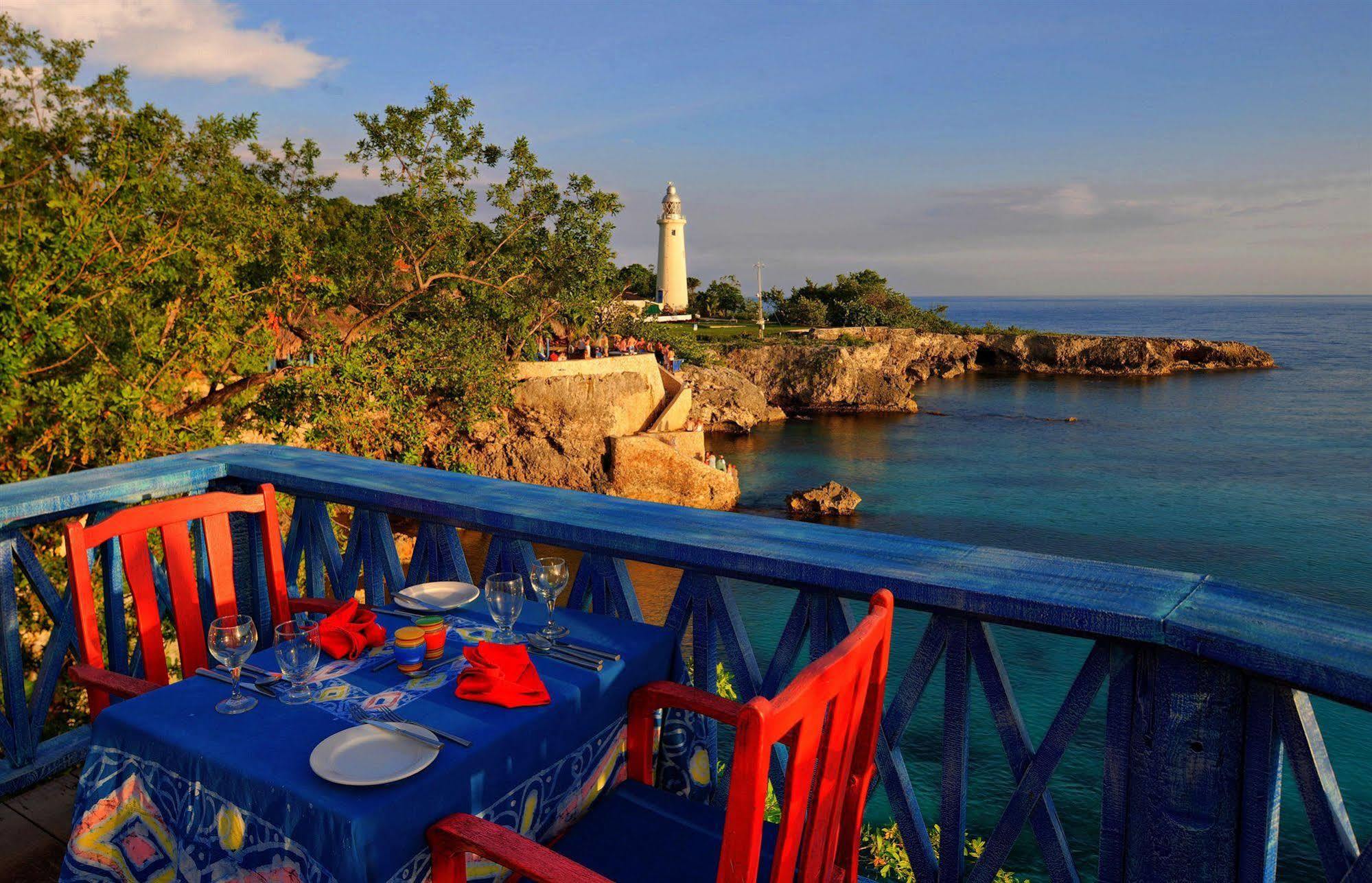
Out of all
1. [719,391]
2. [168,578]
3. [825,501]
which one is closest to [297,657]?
[168,578]

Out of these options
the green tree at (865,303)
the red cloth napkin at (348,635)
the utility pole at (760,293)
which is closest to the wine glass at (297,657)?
the red cloth napkin at (348,635)

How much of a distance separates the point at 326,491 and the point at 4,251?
380 inches

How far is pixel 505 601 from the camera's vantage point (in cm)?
203

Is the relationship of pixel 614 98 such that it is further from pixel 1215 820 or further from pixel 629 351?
pixel 1215 820

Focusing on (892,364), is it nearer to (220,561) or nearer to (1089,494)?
(1089,494)

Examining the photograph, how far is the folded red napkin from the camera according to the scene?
5.62 ft

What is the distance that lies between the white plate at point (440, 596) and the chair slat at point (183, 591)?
2.15ft

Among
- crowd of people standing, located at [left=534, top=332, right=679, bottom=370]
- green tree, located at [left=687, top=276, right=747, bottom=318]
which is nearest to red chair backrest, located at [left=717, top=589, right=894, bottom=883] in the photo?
crowd of people standing, located at [left=534, top=332, right=679, bottom=370]

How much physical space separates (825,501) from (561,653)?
25787 millimetres

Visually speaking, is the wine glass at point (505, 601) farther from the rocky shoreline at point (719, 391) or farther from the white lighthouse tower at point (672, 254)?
the white lighthouse tower at point (672, 254)

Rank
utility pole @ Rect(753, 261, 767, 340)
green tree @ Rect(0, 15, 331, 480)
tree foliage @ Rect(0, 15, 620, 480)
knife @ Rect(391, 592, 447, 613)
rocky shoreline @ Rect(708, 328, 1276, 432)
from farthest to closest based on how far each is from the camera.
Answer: utility pole @ Rect(753, 261, 767, 340), rocky shoreline @ Rect(708, 328, 1276, 432), tree foliage @ Rect(0, 15, 620, 480), green tree @ Rect(0, 15, 331, 480), knife @ Rect(391, 592, 447, 613)

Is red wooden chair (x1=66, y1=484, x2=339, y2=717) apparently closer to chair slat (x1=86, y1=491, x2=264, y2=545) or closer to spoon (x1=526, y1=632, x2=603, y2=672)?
chair slat (x1=86, y1=491, x2=264, y2=545)

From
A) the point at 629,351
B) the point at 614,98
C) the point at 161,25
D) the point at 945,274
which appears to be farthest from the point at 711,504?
the point at 945,274

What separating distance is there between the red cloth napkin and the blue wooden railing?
0.45m
